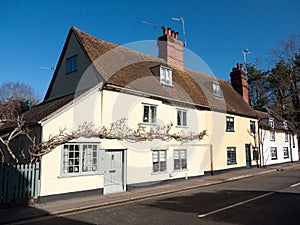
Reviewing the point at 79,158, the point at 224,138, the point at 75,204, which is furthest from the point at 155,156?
the point at 224,138

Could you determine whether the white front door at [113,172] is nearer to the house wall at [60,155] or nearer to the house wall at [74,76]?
the house wall at [60,155]

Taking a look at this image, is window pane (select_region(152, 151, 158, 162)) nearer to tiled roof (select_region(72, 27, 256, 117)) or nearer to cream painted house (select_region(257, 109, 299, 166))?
tiled roof (select_region(72, 27, 256, 117))

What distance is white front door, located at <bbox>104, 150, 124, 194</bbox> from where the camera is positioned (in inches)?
523

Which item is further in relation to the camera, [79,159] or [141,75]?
[141,75]

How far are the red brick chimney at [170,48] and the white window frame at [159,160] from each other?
9.20m

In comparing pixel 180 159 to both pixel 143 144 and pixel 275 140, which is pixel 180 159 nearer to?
pixel 143 144

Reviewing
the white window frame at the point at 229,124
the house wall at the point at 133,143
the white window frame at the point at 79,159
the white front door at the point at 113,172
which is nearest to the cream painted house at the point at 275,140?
the white window frame at the point at 229,124

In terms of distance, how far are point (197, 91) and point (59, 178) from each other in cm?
1399

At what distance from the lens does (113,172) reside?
44.7 feet

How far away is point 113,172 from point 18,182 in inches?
186

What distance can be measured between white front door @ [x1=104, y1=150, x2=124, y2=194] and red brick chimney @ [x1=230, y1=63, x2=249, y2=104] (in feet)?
69.1

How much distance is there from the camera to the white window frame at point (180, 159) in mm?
17273

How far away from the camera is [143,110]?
50.5ft

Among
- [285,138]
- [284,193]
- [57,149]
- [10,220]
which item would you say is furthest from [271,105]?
[10,220]
